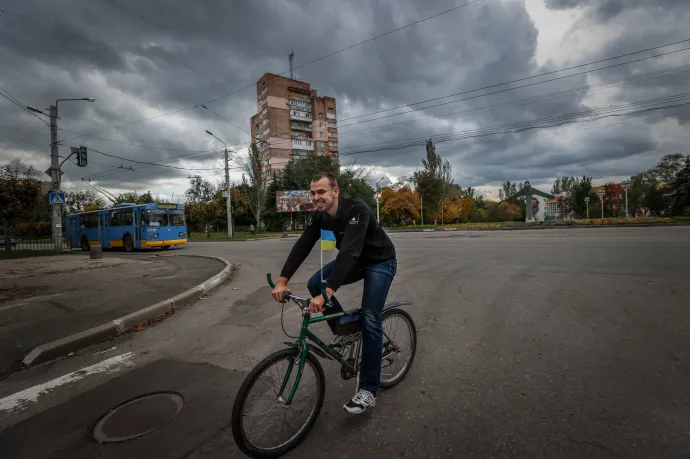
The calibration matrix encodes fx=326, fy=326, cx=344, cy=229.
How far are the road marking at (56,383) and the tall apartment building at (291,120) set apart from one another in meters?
60.8

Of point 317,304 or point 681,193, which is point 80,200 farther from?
point 681,193

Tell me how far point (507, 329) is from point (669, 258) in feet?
25.5

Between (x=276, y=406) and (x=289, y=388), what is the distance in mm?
138

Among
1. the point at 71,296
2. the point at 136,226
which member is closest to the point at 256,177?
the point at 136,226

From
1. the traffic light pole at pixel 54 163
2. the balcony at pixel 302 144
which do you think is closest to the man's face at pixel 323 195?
the traffic light pole at pixel 54 163

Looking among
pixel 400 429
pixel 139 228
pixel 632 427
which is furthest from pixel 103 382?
pixel 139 228

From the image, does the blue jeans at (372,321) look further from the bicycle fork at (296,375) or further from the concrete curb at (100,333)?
the concrete curb at (100,333)

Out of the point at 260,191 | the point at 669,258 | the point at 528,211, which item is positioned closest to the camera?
the point at 669,258

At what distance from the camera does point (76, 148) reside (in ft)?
56.5

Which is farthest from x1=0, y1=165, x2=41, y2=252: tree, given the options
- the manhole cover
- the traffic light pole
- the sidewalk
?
the manhole cover

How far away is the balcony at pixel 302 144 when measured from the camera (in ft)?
230

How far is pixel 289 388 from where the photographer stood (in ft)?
7.41

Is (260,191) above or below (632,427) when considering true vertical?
above

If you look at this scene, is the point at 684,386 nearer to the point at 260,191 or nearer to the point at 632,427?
the point at 632,427
